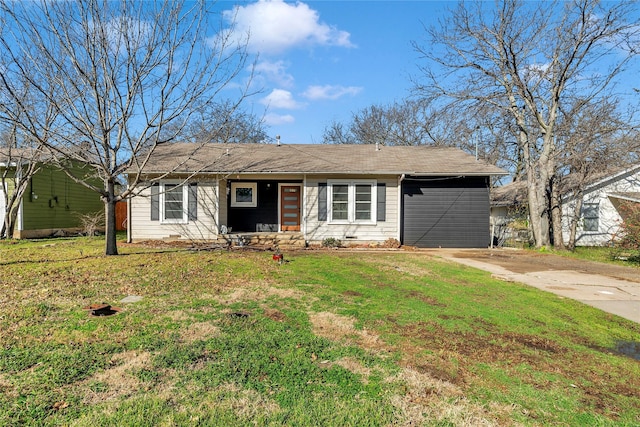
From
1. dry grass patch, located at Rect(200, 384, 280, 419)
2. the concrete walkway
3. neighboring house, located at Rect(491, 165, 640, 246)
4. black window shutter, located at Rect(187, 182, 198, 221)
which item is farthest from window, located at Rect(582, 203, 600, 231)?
dry grass patch, located at Rect(200, 384, 280, 419)

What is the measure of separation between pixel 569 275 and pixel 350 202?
6652 mm

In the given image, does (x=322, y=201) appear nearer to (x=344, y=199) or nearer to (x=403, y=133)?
(x=344, y=199)

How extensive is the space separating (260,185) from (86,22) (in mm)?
7485

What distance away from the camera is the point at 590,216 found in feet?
53.4

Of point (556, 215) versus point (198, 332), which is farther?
point (556, 215)

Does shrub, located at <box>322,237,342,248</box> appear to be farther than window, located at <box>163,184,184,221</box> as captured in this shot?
No

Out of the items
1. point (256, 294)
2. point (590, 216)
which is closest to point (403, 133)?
point (590, 216)

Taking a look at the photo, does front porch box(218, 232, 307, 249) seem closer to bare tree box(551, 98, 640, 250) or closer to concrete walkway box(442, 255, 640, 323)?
concrete walkway box(442, 255, 640, 323)

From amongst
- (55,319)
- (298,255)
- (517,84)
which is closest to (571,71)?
(517,84)

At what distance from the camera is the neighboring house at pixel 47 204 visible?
13891 millimetres

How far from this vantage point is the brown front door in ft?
45.3

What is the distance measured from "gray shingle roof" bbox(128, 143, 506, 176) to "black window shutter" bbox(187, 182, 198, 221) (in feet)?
2.07

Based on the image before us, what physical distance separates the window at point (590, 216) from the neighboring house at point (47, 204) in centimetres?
2260

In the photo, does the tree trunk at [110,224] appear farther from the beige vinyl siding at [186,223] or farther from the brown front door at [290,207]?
the brown front door at [290,207]
